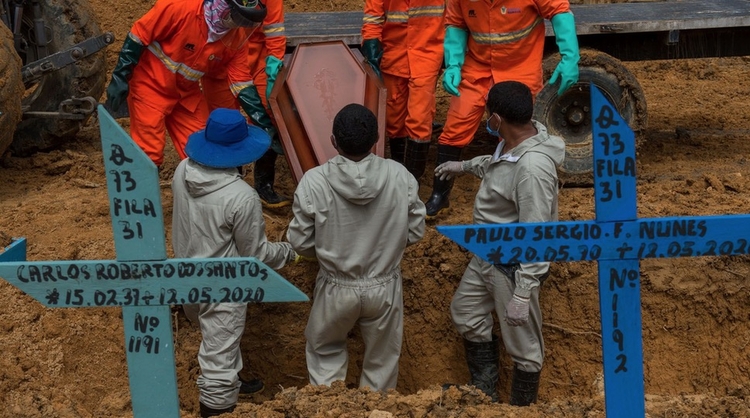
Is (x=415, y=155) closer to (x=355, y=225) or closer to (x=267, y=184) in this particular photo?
(x=267, y=184)

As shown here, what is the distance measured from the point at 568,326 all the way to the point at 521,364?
3.47 ft

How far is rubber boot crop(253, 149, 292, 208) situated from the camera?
21.1 feet

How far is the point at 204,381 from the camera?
484 centimetres

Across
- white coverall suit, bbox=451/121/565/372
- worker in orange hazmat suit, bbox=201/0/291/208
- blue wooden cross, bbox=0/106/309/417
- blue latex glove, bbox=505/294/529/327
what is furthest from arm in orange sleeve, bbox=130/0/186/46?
blue latex glove, bbox=505/294/529/327

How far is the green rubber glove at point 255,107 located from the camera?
604 cm

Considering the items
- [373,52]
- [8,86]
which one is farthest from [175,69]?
[8,86]

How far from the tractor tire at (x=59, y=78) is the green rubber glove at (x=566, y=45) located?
4.15m

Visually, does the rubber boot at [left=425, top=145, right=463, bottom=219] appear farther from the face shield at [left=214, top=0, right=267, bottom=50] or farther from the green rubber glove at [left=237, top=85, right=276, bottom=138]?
the face shield at [left=214, top=0, right=267, bottom=50]

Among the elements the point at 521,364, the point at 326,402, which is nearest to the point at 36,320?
the point at 326,402

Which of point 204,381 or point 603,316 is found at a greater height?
point 603,316

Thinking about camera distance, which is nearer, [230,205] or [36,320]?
[230,205]

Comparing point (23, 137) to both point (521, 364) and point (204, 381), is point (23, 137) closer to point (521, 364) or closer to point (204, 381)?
point (204, 381)

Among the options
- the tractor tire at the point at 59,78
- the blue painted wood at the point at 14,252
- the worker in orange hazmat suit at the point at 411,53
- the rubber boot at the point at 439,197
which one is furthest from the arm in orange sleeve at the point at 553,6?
the tractor tire at the point at 59,78

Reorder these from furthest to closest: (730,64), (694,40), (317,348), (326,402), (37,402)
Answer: (730,64)
(694,40)
(317,348)
(37,402)
(326,402)
